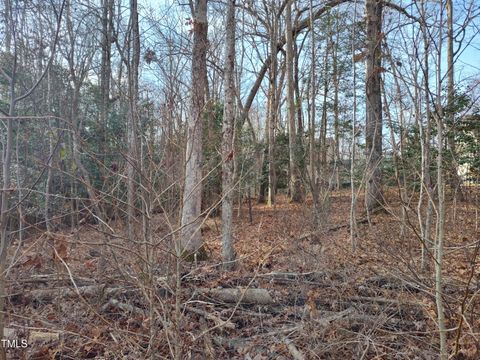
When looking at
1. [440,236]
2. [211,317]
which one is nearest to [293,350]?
[211,317]

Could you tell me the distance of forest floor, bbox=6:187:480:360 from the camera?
2.25 meters

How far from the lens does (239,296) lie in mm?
3643

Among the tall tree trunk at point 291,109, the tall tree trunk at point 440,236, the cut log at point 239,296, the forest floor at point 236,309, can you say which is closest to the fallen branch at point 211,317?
the forest floor at point 236,309

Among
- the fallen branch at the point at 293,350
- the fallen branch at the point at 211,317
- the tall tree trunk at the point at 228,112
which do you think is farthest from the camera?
the tall tree trunk at the point at 228,112

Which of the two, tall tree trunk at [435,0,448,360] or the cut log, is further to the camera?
the cut log

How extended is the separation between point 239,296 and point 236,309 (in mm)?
675

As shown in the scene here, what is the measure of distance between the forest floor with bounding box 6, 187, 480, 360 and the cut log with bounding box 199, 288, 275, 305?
0.01m

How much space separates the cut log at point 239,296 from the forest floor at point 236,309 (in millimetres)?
12

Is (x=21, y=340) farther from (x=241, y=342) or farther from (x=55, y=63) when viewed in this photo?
(x=55, y=63)

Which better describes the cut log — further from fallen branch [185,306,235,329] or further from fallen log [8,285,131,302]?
fallen log [8,285,131,302]

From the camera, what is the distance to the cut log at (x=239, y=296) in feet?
12.0

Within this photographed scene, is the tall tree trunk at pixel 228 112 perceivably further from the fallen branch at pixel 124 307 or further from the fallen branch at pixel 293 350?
the fallen branch at pixel 293 350

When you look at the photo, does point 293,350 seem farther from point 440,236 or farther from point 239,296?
point 440,236

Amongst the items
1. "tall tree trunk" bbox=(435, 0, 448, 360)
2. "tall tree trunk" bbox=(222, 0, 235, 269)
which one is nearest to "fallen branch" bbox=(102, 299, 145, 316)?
"tall tree trunk" bbox=(222, 0, 235, 269)
